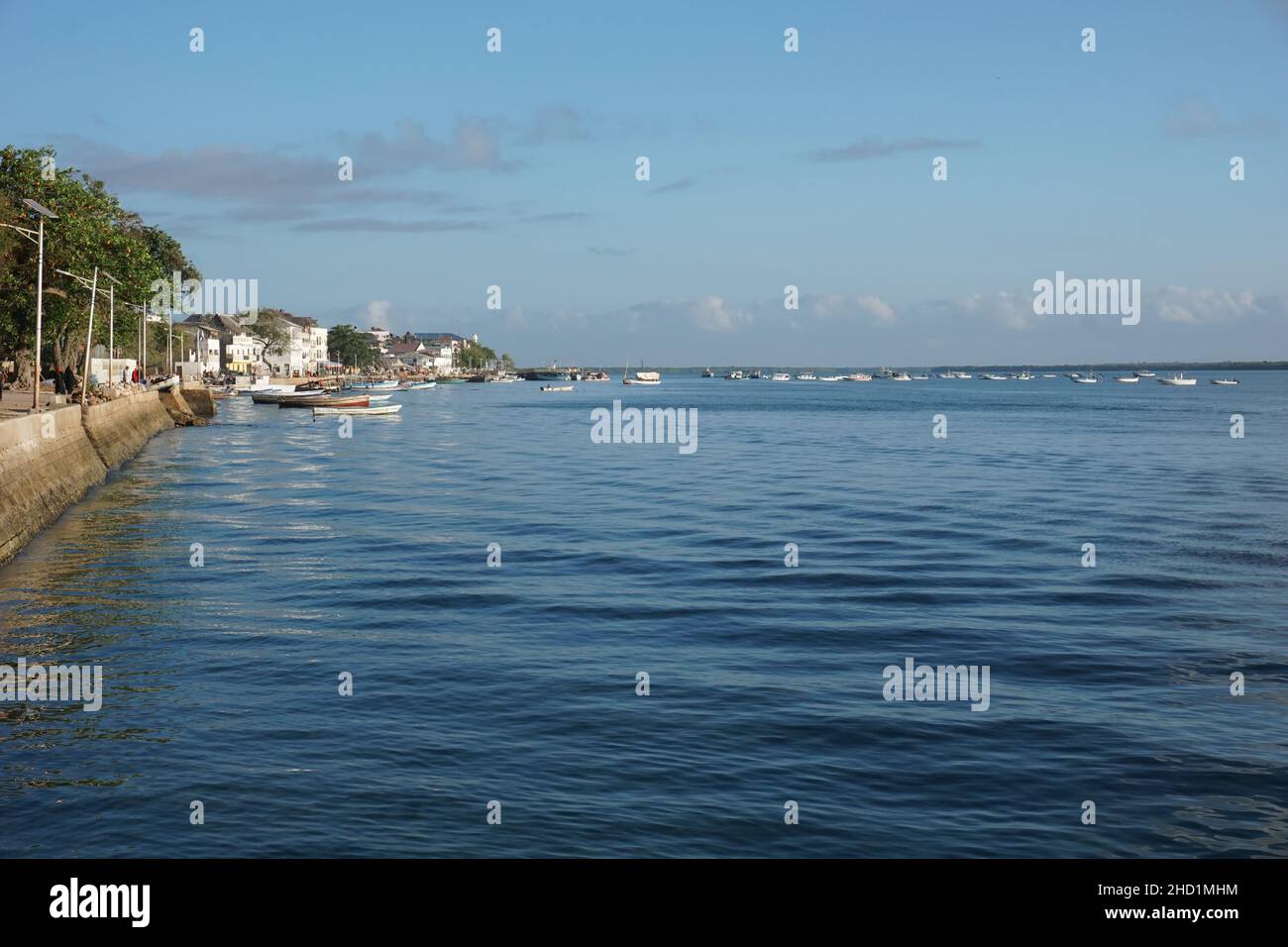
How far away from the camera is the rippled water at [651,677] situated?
504 inches

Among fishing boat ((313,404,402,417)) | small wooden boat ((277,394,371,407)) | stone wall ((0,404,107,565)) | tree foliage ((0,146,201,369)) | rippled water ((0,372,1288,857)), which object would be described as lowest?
rippled water ((0,372,1288,857))

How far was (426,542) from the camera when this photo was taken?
3459 centimetres

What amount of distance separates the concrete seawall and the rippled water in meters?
0.99

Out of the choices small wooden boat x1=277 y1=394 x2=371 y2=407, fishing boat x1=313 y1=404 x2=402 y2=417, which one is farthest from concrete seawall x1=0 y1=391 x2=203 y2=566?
small wooden boat x1=277 y1=394 x2=371 y2=407

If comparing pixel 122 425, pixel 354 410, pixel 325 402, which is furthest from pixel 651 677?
pixel 325 402

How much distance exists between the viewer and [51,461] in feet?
130

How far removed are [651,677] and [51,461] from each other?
28.2 m

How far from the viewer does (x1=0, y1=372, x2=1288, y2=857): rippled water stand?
1281 cm

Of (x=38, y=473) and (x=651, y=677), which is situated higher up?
(x=38, y=473)

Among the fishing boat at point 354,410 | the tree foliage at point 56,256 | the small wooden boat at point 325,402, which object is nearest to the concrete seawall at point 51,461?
the tree foliage at point 56,256

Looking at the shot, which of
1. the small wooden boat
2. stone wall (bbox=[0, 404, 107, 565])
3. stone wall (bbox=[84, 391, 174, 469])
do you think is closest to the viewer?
stone wall (bbox=[0, 404, 107, 565])

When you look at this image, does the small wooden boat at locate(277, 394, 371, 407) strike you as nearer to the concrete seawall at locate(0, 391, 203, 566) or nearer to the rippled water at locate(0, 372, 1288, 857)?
the concrete seawall at locate(0, 391, 203, 566)

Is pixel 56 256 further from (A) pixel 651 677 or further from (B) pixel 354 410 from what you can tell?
(A) pixel 651 677
